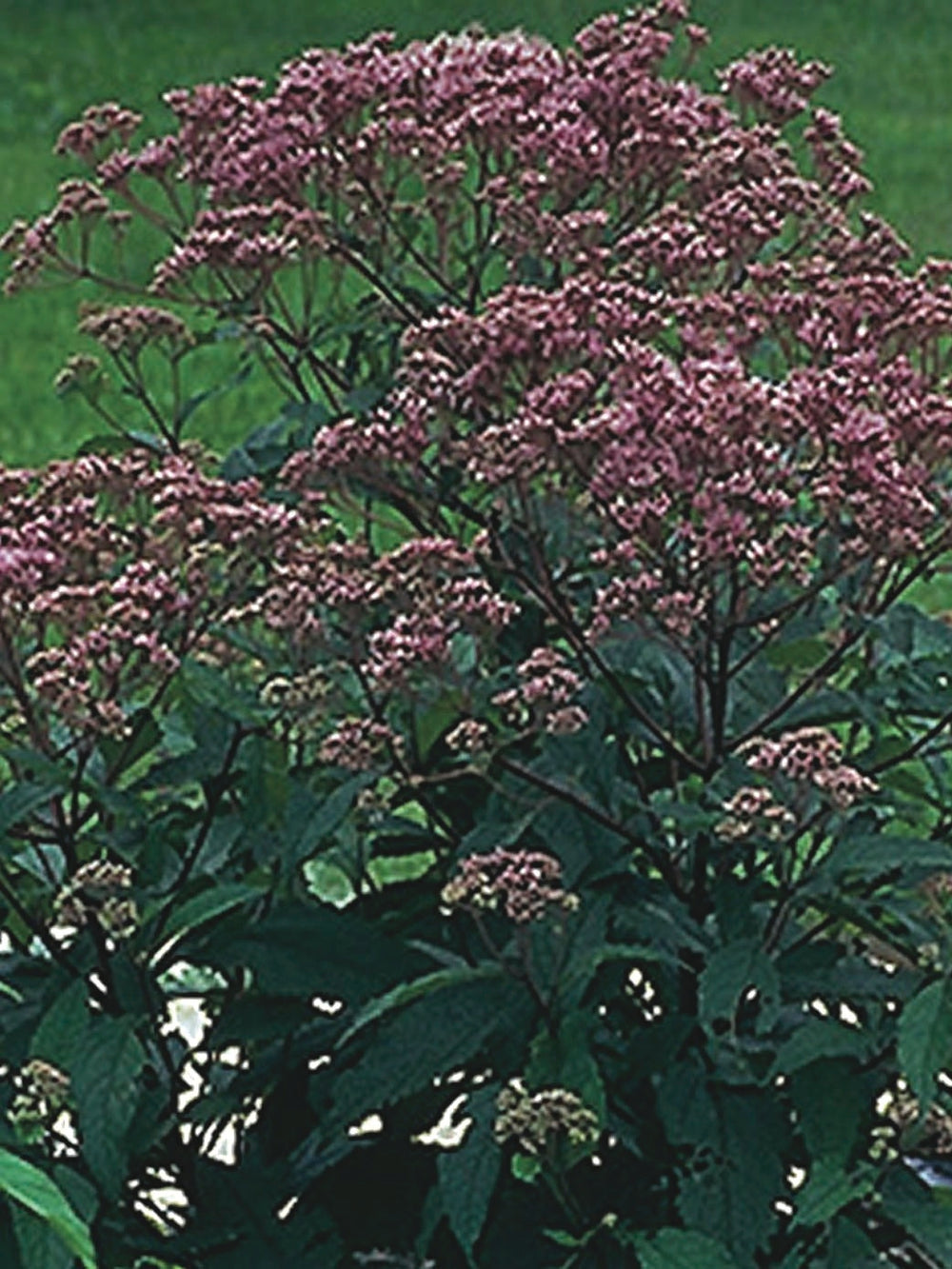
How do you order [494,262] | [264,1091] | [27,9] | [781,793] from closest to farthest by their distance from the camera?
1. [781,793]
2. [264,1091]
3. [494,262]
4. [27,9]

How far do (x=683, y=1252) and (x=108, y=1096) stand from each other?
51 cm

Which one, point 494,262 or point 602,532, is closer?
point 602,532

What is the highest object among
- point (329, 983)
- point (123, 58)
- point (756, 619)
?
point (123, 58)

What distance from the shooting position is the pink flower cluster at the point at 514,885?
2.76 meters

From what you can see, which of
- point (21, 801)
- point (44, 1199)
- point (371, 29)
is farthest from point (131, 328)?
point (371, 29)

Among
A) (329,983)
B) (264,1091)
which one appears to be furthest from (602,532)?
(264,1091)

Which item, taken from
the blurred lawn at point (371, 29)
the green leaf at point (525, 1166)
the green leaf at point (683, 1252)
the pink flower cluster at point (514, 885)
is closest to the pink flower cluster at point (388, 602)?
the pink flower cluster at point (514, 885)

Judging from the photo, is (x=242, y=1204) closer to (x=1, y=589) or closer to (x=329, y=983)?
(x=329, y=983)

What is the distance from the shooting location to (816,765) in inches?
108

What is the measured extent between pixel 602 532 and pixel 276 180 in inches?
25.1

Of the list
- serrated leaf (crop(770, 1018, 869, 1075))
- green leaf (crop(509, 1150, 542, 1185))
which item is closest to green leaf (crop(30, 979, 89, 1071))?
green leaf (crop(509, 1150, 542, 1185))

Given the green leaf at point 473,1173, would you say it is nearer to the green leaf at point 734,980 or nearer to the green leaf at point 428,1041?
the green leaf at point 428,1041

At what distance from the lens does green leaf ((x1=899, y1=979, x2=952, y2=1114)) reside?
272 cm

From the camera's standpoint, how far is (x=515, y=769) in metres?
2.85
